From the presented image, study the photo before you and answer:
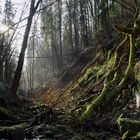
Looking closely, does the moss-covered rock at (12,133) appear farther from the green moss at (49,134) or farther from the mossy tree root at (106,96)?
the mossy tree root at (106,96)

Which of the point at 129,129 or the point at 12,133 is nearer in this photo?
the point at 129,129

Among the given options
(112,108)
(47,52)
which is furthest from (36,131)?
(47,52)

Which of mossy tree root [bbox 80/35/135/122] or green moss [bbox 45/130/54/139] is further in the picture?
mossy tree root [bbox 80/35/135/122]

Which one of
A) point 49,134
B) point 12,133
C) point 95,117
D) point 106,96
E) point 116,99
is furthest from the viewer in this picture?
point 116,99

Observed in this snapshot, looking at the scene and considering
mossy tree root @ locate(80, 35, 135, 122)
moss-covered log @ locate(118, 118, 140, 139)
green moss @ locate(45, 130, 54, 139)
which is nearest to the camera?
moss-covered log @ locate(118, 118, 140, 139)

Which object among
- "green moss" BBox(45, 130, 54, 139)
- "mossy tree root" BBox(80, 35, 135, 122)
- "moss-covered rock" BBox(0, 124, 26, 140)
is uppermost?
"mossy tree root" BBox(80, 35, 135, 122)

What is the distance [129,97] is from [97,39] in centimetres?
1656

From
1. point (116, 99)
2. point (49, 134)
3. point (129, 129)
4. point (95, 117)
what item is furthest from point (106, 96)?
point (129, 129)

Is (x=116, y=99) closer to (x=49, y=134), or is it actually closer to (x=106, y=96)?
(x=106, y=96)

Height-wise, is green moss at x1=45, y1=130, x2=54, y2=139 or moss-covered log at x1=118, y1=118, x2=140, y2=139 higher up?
moss-covered log at x1=118, y1=118, x2=140, y2=139

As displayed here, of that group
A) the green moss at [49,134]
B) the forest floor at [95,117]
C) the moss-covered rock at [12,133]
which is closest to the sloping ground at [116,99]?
the forest floor at [95,117]

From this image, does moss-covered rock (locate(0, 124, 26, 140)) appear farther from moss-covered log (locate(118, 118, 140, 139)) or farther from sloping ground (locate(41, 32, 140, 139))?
moss-covered log (locate(118, 118, 140, 139))

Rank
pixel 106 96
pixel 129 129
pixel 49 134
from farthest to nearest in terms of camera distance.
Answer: pixel 106 96, pixel 49 134, pixel 129 129

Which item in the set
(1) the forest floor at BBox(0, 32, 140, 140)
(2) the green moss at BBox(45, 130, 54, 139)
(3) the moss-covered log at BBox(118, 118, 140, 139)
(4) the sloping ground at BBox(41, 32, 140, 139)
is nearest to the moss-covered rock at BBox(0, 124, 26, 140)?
(1) the forest floor at BBox(0, 32, 140, 140)
